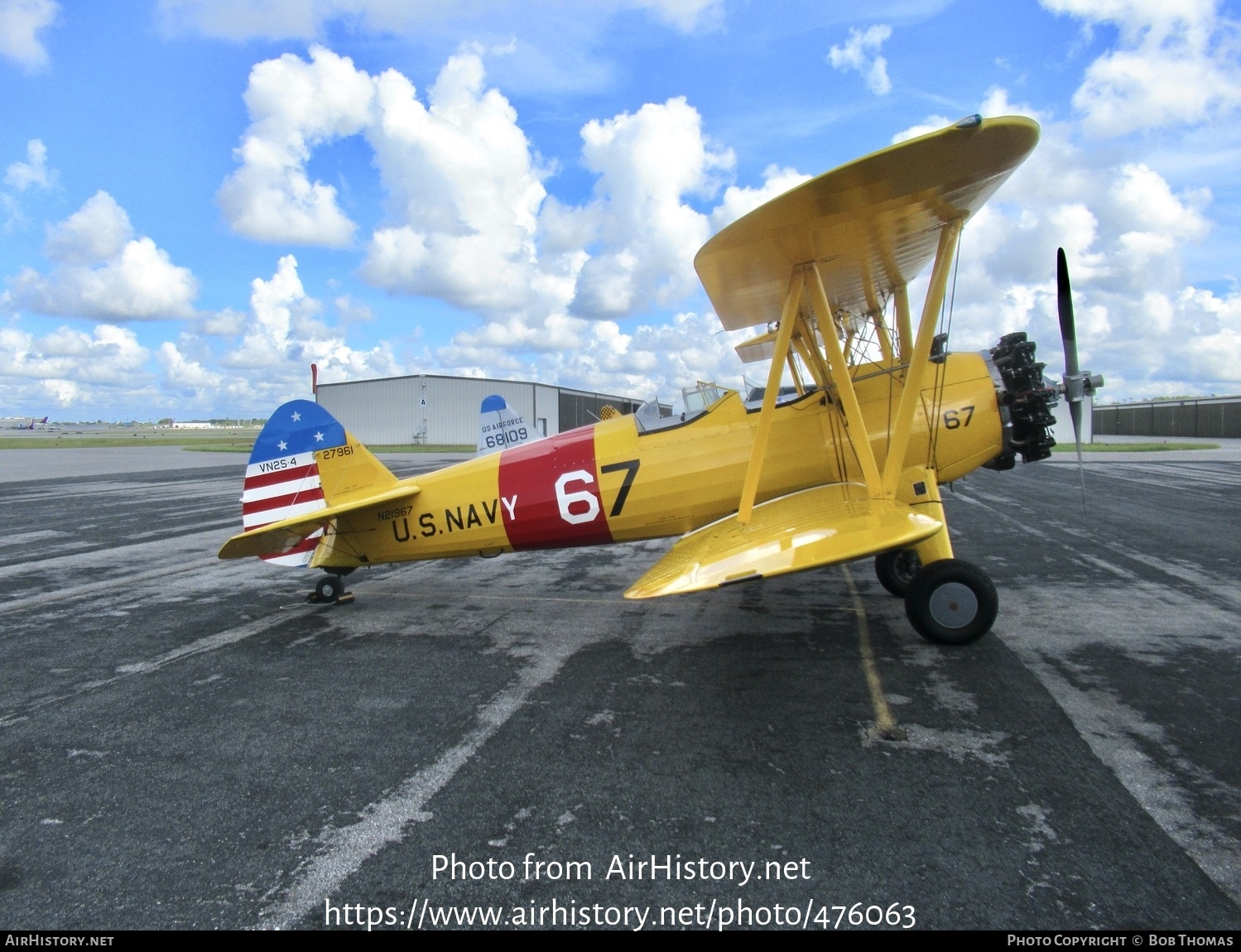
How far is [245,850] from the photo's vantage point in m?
2.72

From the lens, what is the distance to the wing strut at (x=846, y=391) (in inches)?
201

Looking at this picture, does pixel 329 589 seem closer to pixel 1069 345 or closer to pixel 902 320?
pixel 902 320

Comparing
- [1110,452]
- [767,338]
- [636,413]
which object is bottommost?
[1110,452]

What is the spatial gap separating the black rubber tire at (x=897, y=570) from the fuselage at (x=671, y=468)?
116 cm

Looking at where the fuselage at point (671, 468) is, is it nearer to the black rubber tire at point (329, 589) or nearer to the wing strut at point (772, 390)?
the wing strut at point (772, 390)

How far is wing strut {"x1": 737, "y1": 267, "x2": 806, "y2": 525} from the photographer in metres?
5.24

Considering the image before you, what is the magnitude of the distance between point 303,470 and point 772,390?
4.68 m

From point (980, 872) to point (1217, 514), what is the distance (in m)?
13.6

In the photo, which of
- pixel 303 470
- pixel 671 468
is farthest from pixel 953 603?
pixel 303 470

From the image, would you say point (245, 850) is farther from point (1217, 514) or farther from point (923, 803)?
point (1217, 514)

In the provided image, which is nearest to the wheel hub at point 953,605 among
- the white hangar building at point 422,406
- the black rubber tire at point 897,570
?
the black rubber tire at point 897,570

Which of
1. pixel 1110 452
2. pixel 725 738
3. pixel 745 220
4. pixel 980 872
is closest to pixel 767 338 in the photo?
pixel 745 220

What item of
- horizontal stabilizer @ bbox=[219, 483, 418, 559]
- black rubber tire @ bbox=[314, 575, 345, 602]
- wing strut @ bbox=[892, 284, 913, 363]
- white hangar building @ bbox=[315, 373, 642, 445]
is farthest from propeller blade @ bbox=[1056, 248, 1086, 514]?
white hangar building @ bbox=[315, 373, 642, 445]

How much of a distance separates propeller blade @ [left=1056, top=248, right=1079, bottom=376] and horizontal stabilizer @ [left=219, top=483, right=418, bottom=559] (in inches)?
236
